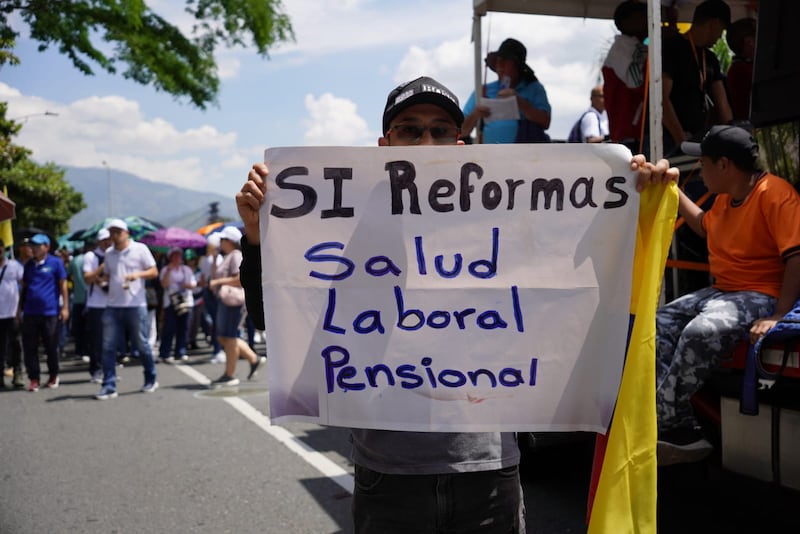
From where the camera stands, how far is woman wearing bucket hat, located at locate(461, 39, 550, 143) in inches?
257

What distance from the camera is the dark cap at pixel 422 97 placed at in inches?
Result: 83.3

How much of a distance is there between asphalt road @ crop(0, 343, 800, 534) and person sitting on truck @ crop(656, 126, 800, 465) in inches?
13.4

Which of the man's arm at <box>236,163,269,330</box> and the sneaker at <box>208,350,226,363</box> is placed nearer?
the man's arm at <box>236,163,269,330</box>

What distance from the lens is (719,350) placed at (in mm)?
3439

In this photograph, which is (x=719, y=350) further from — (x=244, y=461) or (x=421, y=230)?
(x=244, y=461)

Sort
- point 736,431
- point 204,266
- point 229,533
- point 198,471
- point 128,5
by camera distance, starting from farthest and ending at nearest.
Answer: point 204,266
point 128,5
point 198,471
point 229,533
point 736,431

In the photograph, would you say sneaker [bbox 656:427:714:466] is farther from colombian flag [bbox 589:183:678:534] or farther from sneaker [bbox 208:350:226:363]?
sneaker [bbox 208:350:226:363]

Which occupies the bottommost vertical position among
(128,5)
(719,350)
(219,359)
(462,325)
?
(219,359)

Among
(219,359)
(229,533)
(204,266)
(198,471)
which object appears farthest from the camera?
(204,266)

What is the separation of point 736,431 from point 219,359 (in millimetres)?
10059

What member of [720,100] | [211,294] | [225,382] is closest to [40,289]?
[225,382]

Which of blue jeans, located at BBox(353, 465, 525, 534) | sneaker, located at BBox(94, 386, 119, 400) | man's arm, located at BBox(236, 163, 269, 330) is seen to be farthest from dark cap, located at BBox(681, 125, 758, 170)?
sneaker, located at BBox(94, 386, 119, 400)

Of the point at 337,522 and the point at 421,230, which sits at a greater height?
the point at 421,230

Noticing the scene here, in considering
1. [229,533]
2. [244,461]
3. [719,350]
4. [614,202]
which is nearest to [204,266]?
[244,461]
